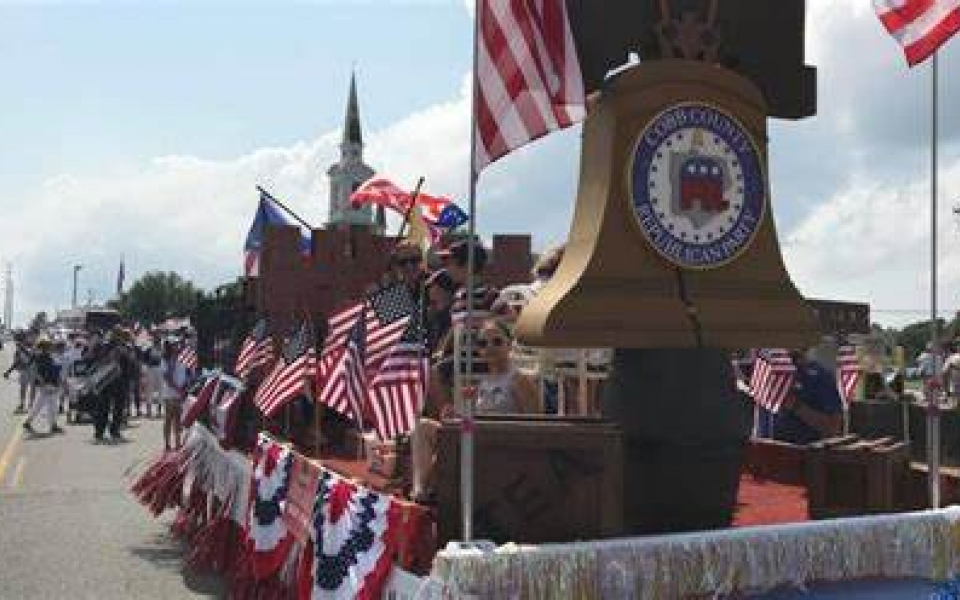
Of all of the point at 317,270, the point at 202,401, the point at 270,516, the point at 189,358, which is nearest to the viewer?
the point at 270,516

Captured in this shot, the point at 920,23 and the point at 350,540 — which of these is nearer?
the point at 350,540

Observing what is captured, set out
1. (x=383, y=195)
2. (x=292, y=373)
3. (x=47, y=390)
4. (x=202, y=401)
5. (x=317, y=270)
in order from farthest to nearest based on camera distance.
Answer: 1. (x=47, y=390)
2. (x=383, y=195)
3. (x=202, y=401)
4. (x=317, y=270)
5. (x=292, y=373)

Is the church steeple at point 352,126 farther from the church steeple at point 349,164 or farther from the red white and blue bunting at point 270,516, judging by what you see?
the red white and blue bunting at point 270,516

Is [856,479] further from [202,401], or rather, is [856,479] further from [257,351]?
[202,401]

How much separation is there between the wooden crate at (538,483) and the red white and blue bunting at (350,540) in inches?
10.6

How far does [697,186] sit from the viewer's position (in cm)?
431

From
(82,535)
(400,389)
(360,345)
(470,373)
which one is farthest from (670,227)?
(82,535)

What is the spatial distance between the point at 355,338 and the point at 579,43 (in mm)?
2588

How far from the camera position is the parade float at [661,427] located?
386 centimetres

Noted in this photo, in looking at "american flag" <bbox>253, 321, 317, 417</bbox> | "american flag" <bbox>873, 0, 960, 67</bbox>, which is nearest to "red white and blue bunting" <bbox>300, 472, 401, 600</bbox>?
"american flag" <bbox>253, 321, 317, 417</bbox>

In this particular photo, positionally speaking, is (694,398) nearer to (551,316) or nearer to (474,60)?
(551,316)

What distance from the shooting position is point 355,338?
6395 mm

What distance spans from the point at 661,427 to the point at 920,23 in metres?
2.34

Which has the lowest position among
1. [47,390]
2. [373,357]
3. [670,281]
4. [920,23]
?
[47,390]
